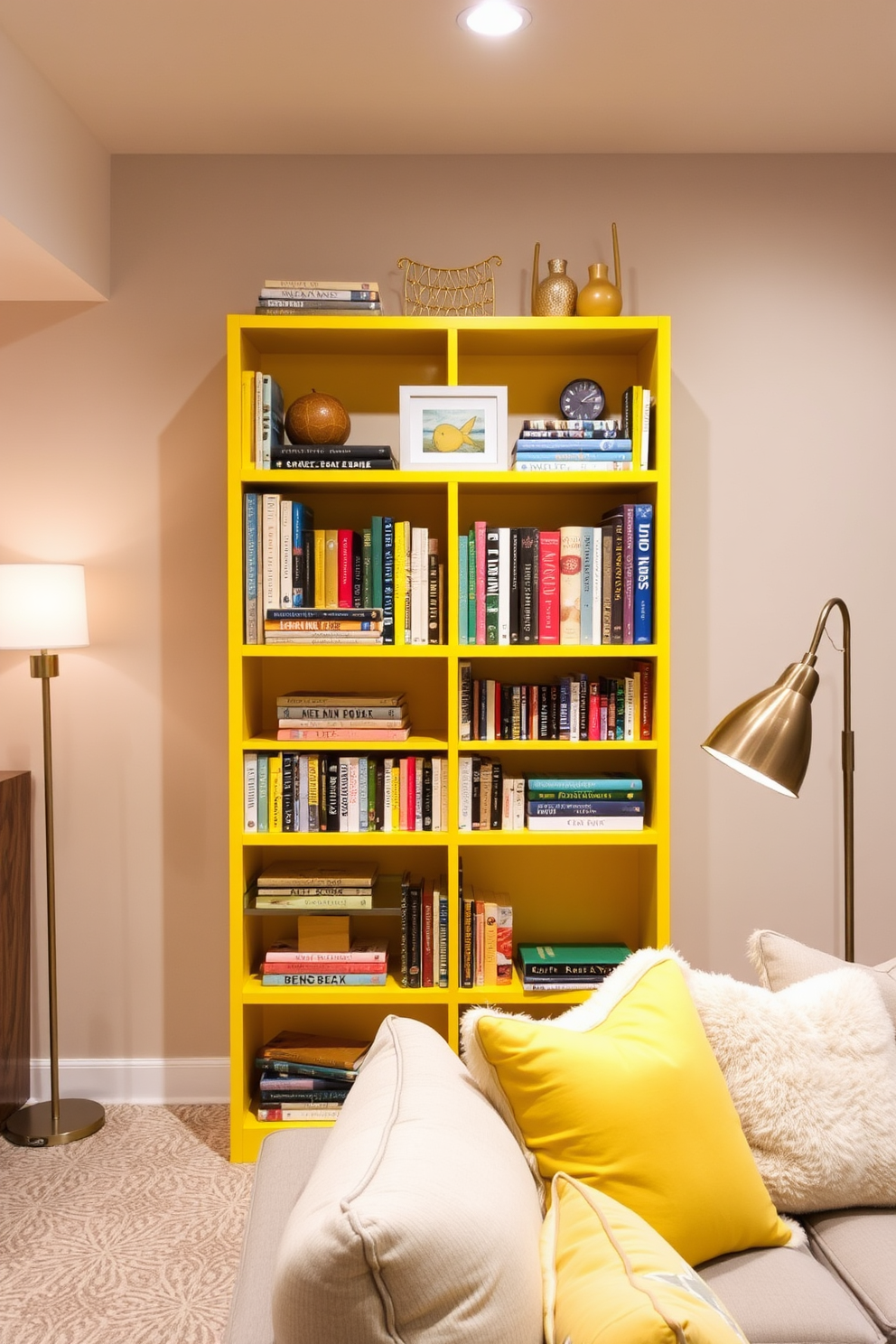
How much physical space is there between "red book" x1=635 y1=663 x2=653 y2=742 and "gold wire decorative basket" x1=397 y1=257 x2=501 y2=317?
43.9 inches

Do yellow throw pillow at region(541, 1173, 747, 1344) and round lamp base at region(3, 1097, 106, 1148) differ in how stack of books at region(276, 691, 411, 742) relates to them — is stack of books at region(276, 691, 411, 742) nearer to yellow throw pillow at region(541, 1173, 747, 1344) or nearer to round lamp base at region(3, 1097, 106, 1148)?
round lamp base at region(3, 1097, 106, 1148)

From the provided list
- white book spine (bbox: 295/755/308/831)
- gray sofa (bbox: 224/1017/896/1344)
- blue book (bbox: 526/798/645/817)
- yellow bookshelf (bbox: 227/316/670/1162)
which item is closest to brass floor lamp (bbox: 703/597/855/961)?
gray sofa (bbox: 224/1017/896/1344)

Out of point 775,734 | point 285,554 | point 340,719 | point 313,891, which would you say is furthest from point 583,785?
point 775,734

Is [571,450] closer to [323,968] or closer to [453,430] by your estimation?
[453,430]

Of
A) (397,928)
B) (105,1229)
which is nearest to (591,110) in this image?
→ (397,928)

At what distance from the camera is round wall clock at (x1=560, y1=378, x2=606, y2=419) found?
2.87m

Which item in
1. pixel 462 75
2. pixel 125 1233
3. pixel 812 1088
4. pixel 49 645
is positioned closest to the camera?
pixel 812 1088

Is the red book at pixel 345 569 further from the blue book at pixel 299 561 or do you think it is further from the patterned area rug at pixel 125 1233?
the patterned area rug at pixel 125 1233

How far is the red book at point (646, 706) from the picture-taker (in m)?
2.75

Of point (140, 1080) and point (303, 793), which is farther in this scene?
point (140, 1080)

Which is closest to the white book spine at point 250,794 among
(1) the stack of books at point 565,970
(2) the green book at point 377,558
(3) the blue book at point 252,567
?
(3) the blue book at point 252,567

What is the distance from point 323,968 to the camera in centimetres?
275

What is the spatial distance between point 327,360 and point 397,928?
1.64 meters

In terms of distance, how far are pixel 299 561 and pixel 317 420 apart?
0.37m
